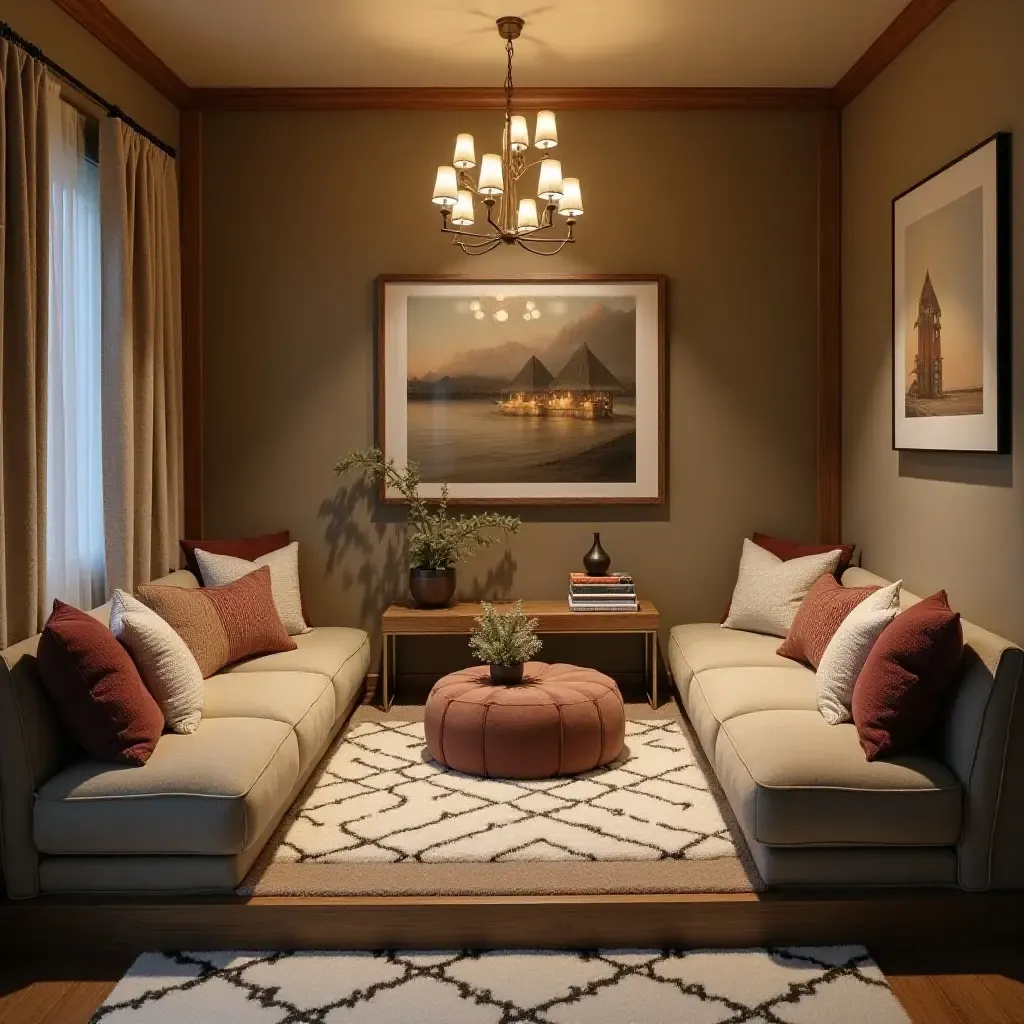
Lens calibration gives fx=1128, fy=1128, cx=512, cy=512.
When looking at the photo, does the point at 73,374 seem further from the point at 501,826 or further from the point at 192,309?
the point at 501,826

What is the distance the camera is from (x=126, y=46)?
450 cm

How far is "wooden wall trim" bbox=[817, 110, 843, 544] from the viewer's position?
211 inches

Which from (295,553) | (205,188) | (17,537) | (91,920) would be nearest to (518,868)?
(91,920)

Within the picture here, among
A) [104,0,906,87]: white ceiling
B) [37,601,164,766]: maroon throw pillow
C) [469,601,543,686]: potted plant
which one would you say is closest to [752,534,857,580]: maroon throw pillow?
[469,601,543,686]: potted plant

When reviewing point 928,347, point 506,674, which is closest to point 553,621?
point 506,674

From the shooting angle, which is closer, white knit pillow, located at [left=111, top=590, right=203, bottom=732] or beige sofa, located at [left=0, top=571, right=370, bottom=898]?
beige sofa, located at [left=0, top=571, right=370, bottom=898]

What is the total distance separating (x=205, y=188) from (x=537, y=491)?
7.07ft

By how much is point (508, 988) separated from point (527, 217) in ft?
9.27

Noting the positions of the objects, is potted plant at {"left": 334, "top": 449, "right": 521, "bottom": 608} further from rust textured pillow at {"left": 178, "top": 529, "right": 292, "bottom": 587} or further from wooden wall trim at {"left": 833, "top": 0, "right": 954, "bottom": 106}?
wooden wall trim at {"left": 833, "top": 0, "right": 954, "bottom": 106}

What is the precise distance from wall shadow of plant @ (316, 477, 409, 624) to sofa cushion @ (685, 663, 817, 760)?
1.71 metres

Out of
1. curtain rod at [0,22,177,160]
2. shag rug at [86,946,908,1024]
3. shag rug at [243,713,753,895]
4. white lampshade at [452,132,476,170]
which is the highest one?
curtain rod at [0,22,177,160]

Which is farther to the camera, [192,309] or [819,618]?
[192,309]

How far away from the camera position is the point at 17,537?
355 cm

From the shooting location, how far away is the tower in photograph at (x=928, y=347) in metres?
4.09
